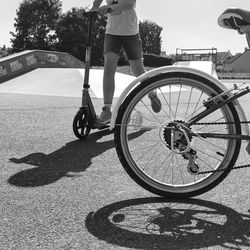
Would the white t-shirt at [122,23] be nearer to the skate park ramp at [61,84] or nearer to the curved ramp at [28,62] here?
the skate park ramp at [61,84]

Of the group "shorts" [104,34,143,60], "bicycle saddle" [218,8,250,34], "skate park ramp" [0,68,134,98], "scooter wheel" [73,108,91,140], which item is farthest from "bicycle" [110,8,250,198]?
"skate park ramp" [0,68,134,98]

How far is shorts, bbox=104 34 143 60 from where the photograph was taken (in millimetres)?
5000

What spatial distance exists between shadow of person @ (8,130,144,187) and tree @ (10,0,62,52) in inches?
2652

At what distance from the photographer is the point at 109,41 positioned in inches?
197

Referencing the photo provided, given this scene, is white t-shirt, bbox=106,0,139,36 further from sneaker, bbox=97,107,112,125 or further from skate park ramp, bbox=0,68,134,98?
skate park ramp, bbox=0,68,134,98

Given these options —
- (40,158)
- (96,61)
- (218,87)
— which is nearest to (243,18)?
(218,87)

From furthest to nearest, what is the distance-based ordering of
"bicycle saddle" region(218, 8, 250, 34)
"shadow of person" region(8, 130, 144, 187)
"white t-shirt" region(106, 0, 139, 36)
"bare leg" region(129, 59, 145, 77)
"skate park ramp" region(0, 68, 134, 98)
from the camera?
1. "skate park ramp" region(0, 68, 134, 98)
2. "bare leg" region(129, 59, 145, 77)
3. "white t-shirt" region(106, 0, 139, 36)
4. "shadow of person" region(8, 130, 144, 187)
5. "bicycle saddle" region(218, 8, 250, 34)

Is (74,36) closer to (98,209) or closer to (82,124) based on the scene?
(82,124)

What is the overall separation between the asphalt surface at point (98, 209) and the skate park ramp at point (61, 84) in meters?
5.76

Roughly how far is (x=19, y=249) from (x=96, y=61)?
2507 inches

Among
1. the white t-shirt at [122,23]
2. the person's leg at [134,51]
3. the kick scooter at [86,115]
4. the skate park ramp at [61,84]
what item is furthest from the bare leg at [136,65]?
the skate park ramp at [61,84]

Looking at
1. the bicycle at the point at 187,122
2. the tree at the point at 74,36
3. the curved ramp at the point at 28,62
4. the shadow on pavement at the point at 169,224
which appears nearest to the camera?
the shadow on pavement at the point at 169,224

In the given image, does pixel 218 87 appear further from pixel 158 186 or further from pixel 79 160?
pixel 79 160

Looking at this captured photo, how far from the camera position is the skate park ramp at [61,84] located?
10258 millimetres
